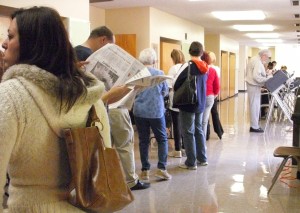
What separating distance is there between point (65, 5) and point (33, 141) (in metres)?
4.48

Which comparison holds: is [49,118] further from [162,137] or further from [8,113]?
[162,137]

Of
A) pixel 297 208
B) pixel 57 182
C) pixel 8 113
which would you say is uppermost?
pixel 8 113

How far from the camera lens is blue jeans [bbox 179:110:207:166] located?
14.4 ft

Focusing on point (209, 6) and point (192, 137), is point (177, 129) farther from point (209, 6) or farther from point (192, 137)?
point (209, 6)

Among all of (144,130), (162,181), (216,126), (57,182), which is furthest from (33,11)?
(216,126)

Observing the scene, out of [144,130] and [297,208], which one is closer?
[297,208]

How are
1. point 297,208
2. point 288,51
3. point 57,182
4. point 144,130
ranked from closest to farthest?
point 57,182 → point 297,208 → point 144,130 → point 288,51

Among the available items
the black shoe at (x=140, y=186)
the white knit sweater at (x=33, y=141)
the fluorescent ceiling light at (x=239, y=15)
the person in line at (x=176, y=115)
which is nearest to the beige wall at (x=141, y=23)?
the fluorescent ceiling light at (x=239, y=15)

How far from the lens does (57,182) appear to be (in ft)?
3.63

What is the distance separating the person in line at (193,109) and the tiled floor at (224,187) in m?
0.27

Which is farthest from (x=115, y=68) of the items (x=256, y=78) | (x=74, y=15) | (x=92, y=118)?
(x=256, y=78)

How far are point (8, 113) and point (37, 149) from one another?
5.1 inches

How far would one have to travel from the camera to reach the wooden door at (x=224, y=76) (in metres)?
15.4

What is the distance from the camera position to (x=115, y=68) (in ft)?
7.59
